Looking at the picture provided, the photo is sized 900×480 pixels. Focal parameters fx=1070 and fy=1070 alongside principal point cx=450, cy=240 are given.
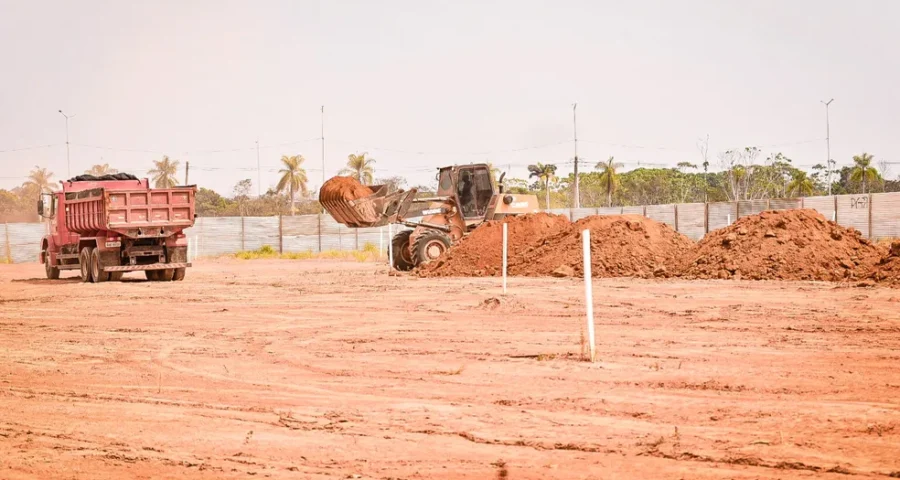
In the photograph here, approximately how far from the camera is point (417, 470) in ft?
21.3

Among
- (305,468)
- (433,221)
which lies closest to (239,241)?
(433,221)

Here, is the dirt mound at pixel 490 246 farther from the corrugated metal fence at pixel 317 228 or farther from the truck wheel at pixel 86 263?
the corrugated metal fence at pixel 317 228

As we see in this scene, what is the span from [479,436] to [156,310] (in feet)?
45.1

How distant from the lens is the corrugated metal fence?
4875cm

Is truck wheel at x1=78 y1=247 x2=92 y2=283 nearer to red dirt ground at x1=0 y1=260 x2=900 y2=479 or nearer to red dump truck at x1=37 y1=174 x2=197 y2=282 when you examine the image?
red dump truck at x1=37 y1=174 x2=197 y2=282

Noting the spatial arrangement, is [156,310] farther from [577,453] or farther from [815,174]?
[815,174]

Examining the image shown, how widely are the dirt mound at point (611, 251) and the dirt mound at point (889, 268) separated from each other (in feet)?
17.5

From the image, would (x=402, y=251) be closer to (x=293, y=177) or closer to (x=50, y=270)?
(x=50, y=270)

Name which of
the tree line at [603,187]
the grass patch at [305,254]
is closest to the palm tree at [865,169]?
the tree line at [603,187]

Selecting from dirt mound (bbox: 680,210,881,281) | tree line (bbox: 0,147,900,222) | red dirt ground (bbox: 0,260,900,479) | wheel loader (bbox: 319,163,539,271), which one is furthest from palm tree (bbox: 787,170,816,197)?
red dirt ground (bbox: 0,260,900,479)

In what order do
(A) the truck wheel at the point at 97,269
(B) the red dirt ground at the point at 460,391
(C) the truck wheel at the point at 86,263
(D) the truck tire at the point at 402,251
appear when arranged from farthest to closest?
(D) the truck tire at the point at 402,251
(C) the truck wheel at the point at 86,263
(A) the truck wheel at the point at 97,269
(B) the red dirt ground at the point at 460,391

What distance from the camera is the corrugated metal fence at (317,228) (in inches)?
1919

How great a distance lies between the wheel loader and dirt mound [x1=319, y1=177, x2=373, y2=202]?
55 millimetres

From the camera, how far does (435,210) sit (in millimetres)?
33625
